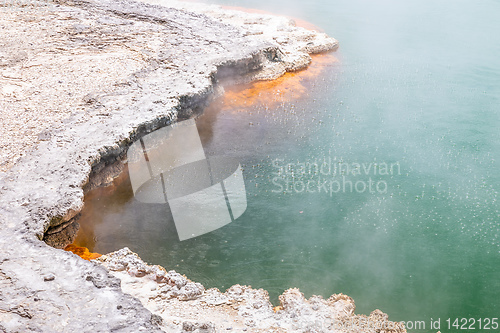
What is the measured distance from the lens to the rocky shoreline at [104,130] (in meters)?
3.45

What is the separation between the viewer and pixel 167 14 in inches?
396

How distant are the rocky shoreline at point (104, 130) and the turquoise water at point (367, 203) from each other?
0.52 metres

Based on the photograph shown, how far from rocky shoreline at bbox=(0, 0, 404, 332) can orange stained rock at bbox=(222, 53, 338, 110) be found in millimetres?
232

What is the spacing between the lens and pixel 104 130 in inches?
224

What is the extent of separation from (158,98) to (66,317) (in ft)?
13.4

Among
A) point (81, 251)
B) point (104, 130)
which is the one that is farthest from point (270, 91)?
point (81, 251)

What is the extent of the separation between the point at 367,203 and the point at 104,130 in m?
3.84

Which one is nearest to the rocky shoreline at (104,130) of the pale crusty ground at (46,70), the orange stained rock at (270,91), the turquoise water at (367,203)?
the pale crusty ground at (46,70)

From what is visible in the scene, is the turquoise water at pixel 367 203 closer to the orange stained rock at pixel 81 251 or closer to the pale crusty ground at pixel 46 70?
the orange stained rock at pixel 81 251

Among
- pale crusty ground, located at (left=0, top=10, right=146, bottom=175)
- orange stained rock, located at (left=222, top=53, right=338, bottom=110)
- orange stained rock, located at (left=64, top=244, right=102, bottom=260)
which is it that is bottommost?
orange stained rock, located at (left=64, top=244, right=102, bottom=260)

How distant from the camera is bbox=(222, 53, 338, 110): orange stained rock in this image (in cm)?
836

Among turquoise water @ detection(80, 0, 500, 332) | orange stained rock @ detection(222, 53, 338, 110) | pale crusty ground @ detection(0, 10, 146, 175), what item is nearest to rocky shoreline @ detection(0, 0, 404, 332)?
pale crusty ground @ detection(0, 10, 146, 175)

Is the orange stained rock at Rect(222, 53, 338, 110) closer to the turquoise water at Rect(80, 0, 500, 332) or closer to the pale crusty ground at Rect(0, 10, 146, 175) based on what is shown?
the turquoise water at Rect(80, 0, 500, 332)

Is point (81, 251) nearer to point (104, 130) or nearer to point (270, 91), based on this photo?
point (104, 130)
